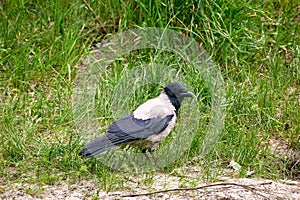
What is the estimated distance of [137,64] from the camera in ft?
18.4

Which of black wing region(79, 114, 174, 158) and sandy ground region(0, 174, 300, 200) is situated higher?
black wing region(79, 114, 174, 158)

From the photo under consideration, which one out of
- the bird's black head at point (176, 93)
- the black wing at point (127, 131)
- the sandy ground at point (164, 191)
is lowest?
the sandy ground at point (164, 191)

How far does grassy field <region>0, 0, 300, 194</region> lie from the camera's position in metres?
4.54

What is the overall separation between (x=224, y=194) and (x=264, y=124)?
53.7 inches

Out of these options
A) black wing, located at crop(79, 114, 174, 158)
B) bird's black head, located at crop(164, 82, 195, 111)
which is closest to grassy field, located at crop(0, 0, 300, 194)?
black wing, located at crop(79, 114, 174, 158)

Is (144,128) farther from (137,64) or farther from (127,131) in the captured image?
(137,64)

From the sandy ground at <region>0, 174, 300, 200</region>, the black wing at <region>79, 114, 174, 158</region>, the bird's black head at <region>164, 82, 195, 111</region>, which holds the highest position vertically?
the bird's black head at <region>164, 82, 195, 111</region>

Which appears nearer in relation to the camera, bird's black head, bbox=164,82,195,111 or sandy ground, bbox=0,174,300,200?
sandy ground, bbox=0,174,300,200

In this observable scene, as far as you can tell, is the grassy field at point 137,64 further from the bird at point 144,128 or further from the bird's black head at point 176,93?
the bird's black head at point 176,93

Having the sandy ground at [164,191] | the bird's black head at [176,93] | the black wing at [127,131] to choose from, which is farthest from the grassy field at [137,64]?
the bird's black head at [176,93]

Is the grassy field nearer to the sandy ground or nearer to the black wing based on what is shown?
the sandy ground

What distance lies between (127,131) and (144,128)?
0.13m

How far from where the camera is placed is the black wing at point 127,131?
162 inches

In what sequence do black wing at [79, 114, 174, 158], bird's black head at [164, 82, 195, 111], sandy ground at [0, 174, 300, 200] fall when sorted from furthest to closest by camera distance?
bird's black head at [164, 82, 195, 111], black wing at [79, 114, 174, 158], sandy ground at [0, 174, 300, 200]
